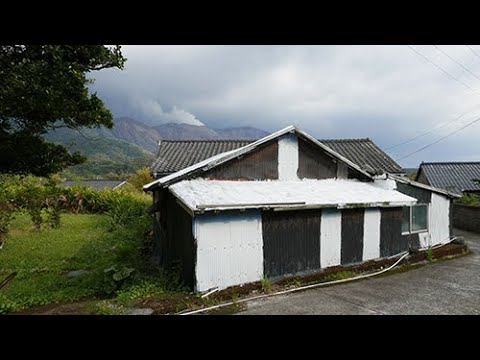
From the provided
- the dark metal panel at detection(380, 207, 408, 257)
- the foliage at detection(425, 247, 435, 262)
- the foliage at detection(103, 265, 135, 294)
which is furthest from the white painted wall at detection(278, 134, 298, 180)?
the foliage at detection(103, 265, 135, 294)

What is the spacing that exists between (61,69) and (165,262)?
21.2 feet

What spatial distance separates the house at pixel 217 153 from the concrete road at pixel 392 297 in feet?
22.3

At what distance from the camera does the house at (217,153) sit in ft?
50.9

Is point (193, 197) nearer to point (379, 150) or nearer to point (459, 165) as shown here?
point (379, 150)

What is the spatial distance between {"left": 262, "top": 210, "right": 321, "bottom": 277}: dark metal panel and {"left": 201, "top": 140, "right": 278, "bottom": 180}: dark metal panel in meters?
2.29

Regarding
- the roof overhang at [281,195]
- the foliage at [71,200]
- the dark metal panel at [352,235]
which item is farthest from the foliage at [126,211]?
the dark metal panel at [352,235]

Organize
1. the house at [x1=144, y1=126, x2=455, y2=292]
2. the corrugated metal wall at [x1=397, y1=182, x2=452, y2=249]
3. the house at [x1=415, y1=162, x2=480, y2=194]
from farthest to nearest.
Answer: the house at [x1=415, y1=162, x2=480, y2=194], the corrugated metal wall at [x1=397, y1=182, x2=452, y2=249], the house at [x1=144, y1=126, x2=455, y2=292]

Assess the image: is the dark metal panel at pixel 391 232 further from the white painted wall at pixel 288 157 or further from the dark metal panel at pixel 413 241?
the white painted wall at pixel 288 157

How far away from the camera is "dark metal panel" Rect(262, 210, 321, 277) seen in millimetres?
8539

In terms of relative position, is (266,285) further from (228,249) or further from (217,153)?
(217,153)

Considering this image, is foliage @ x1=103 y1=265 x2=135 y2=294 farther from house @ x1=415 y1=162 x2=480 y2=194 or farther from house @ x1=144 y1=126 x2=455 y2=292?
house @ x1=415 y1=162 x2=480 y2=194

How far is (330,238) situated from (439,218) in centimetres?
657
